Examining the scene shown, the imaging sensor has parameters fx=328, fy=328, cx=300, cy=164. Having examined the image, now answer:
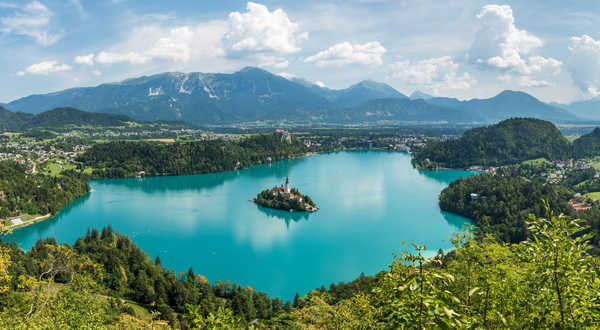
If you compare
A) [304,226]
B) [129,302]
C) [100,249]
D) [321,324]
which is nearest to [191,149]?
[304,226]

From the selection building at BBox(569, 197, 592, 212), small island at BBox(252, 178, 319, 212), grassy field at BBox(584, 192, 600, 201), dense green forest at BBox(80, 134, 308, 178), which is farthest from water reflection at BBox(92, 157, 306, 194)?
grassy field at BBox(584, 192, 600, 201)

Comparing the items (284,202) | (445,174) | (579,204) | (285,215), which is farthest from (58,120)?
(579,204)

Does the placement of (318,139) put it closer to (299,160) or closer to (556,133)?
(299,160)

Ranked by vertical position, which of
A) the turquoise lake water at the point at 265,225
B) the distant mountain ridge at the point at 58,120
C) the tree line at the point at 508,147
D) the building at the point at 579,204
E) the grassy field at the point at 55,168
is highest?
the distant mountain ridge at the point at 58,120

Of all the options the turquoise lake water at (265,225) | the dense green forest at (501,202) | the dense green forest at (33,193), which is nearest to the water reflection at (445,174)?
the turquoise lake water at (265,225)

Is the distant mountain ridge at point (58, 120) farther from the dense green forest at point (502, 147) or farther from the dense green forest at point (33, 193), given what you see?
the dense green forest at point (502, 147)

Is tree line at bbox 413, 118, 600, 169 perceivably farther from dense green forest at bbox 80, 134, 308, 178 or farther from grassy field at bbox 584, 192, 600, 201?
dense green forest at bbox 80, 134, 308, 178
